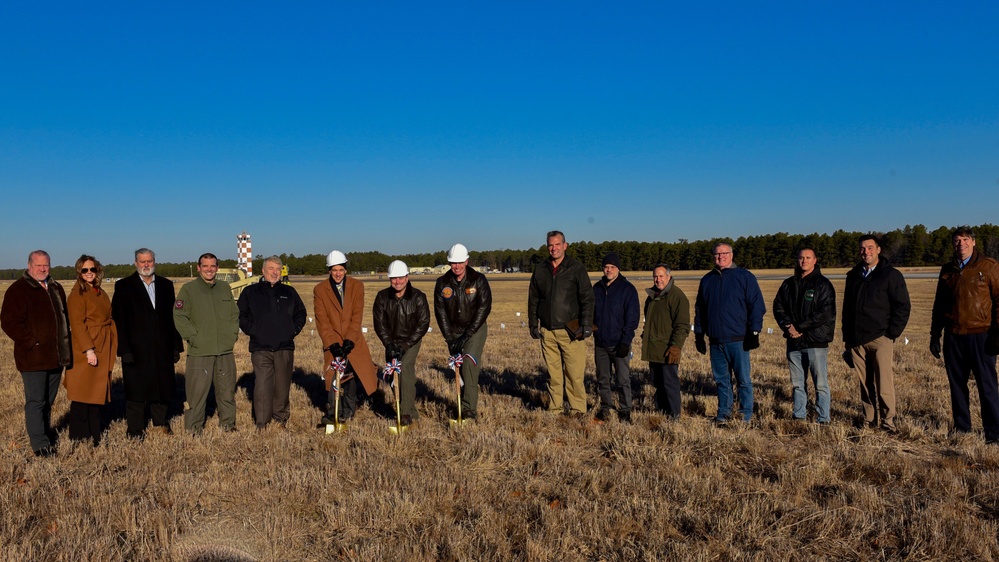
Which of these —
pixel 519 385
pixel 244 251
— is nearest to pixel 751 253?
pixel 244 251

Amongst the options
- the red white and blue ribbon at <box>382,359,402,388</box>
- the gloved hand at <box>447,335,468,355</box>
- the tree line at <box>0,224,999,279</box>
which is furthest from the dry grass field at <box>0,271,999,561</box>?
the tree line at <box>0,224,999,279</box>

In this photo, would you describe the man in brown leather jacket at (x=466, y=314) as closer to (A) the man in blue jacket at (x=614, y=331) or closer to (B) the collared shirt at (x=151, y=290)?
(A) the man in blue jacket at (x=614, y=331)

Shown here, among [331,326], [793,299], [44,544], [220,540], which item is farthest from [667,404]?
[44,544]

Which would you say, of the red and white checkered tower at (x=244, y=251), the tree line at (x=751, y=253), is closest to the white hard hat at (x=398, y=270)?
the red and white checkered tower at (x=244, y=251)

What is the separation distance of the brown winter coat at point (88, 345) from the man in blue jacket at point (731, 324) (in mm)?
6582

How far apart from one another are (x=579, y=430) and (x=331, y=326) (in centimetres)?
322

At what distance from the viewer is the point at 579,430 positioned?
23.2 ft

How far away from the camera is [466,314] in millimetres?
7633

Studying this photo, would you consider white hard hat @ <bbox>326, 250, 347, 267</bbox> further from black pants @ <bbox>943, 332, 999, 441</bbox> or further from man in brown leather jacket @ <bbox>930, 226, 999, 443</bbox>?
black pants @ <bbox>943, 332, 999, 441</bbox>

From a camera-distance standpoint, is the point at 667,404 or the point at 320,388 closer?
the point at 667,404

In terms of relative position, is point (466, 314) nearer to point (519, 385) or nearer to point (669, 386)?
point (669, 386)

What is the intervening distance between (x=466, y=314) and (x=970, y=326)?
17.7 ft

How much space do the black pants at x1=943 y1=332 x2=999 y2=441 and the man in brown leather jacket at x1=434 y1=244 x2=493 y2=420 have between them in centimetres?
507

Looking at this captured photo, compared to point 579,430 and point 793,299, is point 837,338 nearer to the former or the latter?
point 793,299
